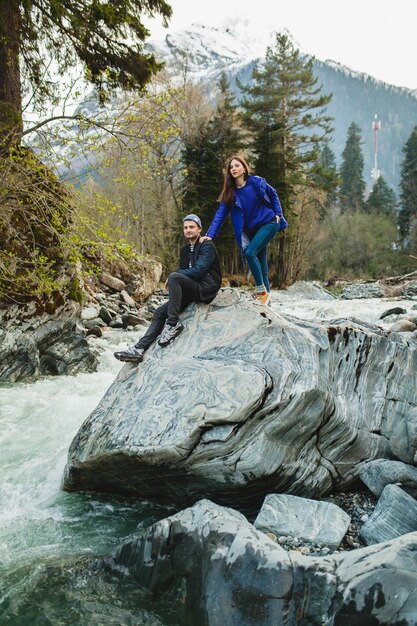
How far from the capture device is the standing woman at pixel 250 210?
605cm

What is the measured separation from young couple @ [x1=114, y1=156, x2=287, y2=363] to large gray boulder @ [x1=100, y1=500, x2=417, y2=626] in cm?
232

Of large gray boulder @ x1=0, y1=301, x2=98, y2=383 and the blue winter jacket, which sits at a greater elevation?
the blue winter jacket

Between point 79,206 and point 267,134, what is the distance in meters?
22.5

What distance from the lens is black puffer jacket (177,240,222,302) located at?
17.7ft

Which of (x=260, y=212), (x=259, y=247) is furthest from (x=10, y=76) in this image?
(x=259, y=247)

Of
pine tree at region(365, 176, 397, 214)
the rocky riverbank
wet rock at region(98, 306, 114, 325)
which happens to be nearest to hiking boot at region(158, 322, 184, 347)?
the rocky riverbank

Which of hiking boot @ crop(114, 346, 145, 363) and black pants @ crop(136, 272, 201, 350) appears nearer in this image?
hiking boot @ crop(114, 346, 145, 363)

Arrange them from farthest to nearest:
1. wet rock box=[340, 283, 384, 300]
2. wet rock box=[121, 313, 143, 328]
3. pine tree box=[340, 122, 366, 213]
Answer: pine tree box=[340, 122, 366, 213] → wet rock box=[340, 283, 384, 300] → wet rock box=[121, 313, 143, 328]

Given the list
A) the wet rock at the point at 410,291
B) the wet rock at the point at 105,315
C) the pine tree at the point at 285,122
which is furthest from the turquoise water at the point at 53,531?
the pine tree at the point at 285,122

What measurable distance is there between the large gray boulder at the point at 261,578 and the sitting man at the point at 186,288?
2317 millimetres

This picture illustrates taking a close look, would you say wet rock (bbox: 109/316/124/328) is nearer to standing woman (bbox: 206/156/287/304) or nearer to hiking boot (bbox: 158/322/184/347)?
standing woman (bbox: 206/156/287/304)

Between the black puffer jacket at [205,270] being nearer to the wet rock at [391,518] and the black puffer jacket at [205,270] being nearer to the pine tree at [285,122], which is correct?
the wet rock at [391,518]

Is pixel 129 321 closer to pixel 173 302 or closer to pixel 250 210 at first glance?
pixel 250 210

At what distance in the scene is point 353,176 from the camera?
64.7m
